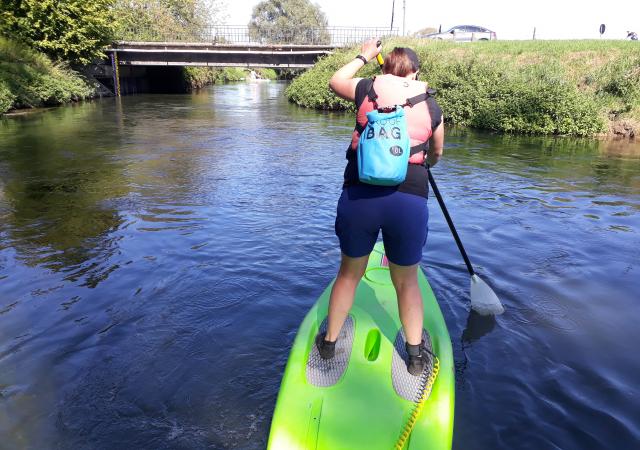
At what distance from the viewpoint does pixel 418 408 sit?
2.84m

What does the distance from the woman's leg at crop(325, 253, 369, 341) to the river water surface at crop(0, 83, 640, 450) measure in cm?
78

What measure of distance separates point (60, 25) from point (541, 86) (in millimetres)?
25149

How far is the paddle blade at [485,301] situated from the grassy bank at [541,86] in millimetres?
14182

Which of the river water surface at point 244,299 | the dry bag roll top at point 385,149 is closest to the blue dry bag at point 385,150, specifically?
the dry bag roll top at point 385,149

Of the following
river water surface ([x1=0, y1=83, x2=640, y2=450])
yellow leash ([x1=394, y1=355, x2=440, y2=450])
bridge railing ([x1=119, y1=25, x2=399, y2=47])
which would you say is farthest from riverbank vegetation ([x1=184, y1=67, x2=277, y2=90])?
yellow leash ([x1=394, y1=355, x2=440, y2=450])

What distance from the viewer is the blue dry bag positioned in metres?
2.66

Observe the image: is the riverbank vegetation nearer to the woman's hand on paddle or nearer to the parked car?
A: the parked car

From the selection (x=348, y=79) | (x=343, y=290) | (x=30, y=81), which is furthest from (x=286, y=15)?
(x=343, y=290)

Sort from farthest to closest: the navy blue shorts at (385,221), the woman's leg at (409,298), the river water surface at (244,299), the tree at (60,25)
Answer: the tree at (60,25) → the river water surface at (244,299) → the woman's leg at (409,298) → the navy blue shorts at (385,221)

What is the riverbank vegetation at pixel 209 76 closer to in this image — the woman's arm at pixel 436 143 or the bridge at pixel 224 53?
the bridge at pixel 224 53

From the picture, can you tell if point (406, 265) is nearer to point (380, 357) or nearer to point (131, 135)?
point (380, 357)

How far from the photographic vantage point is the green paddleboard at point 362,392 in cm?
269

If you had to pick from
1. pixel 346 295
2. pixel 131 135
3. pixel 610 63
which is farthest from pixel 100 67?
pixel 346 295

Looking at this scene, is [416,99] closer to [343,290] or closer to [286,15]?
[343,290]
